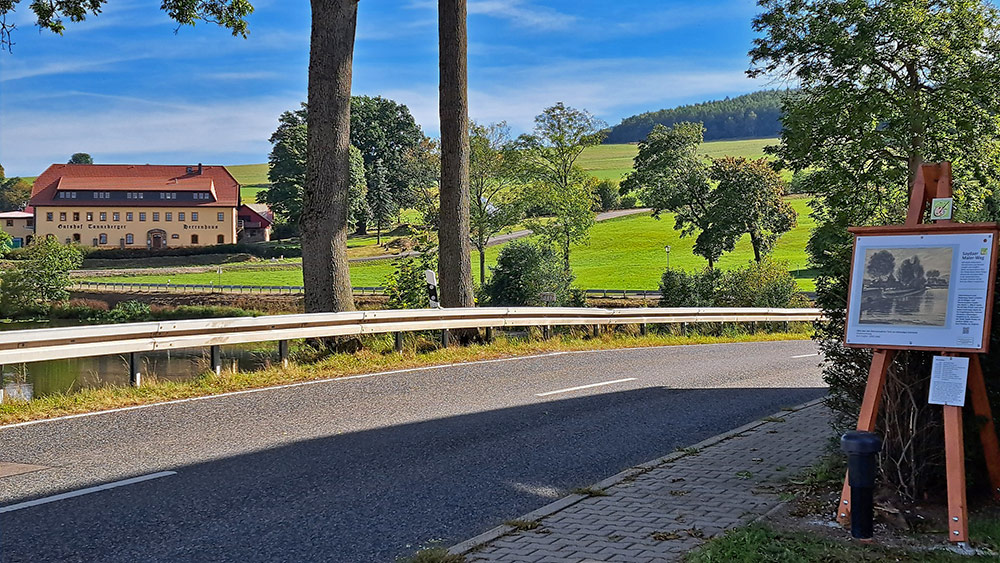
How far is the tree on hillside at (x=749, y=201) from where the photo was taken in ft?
195

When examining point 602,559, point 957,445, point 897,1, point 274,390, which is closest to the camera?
point 602,559

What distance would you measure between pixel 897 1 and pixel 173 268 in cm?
6766

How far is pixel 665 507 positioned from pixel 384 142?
8747 cm

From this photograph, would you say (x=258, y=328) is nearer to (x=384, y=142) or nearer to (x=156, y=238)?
(x=384, y=142)

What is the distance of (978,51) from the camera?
2533 cm

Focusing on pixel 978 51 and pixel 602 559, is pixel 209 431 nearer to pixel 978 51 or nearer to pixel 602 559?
pixel 602 559

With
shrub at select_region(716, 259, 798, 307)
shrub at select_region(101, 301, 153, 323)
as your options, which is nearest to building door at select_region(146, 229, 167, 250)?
shrub at select_region(101, 301, 153, 323)

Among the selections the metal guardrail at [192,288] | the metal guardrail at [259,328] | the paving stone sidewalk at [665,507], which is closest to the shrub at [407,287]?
the metal guardrail at [259,328]

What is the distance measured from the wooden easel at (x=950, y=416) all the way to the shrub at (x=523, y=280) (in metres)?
26.9

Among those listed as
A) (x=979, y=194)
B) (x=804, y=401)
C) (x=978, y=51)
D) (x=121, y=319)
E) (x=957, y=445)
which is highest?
(x=978, y=51)

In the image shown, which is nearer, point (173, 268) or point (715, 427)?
point (715, 427)

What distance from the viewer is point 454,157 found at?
1820 cm

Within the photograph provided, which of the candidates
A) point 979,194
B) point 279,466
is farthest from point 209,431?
point 979,194

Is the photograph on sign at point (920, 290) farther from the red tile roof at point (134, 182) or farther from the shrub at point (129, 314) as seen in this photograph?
the red tile roof at point (134, 182)
